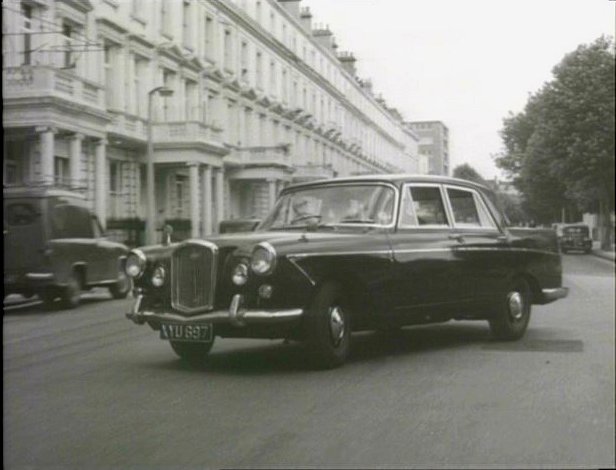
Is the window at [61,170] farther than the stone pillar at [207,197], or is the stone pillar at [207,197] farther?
the stone pillar at [207,197]

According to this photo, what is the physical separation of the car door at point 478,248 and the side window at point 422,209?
0.11 feet

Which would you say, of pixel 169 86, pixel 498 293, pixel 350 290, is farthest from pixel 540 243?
pixel 169 86

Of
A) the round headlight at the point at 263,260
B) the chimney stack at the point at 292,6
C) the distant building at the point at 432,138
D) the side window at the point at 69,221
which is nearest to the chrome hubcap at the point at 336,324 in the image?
the round headlight at the point at 263,260

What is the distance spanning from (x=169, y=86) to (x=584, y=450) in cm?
87

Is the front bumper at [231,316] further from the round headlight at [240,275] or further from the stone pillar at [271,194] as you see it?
the stone pillar at [271,194]

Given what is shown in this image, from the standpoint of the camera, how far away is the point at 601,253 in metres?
1.82

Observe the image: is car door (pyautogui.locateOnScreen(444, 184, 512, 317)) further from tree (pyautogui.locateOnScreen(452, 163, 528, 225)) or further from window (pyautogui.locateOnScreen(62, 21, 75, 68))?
window (pyautogui.locateOnScreen(62, 21, 75, 68))

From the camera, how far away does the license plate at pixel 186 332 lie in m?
1.56

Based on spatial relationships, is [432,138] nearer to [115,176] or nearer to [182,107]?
[182,107]

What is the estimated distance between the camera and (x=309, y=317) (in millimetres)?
2494

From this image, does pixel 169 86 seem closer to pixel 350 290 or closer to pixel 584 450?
pixel 584 450

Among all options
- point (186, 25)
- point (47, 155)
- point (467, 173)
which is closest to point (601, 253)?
point (467, 173)

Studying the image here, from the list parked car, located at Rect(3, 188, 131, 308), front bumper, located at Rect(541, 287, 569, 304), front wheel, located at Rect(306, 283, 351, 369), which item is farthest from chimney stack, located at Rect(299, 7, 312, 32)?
front bumper, located at Rect(541, 287, 569, 304)

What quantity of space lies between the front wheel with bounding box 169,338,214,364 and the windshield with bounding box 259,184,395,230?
1.01ft
